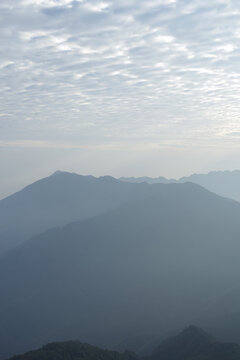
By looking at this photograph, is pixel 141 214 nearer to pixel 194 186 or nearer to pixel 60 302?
pixel 194 186

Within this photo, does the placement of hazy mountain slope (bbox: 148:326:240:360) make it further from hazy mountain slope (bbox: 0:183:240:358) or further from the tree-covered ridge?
hazy mountain slope (bbox: 0:183:240:358)

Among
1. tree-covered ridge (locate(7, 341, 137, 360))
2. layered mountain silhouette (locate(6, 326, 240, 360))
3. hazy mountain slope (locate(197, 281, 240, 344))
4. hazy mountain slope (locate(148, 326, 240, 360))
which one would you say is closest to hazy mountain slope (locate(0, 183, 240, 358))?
hazy mountain slope (locate(197, 281, 240, 344))

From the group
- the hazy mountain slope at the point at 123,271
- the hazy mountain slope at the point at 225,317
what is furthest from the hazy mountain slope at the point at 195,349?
the hazy mountain slope at the point at 123,271

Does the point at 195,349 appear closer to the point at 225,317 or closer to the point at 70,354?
the point at 70,354

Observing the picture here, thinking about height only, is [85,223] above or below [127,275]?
above

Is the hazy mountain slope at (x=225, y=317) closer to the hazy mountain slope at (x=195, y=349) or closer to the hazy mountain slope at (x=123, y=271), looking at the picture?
the hazy mountain slope at (x=123, y=271)

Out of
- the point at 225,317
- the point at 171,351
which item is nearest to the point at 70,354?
the point at 171,351

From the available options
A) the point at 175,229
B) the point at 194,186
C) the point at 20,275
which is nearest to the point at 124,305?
the point at 175,229
